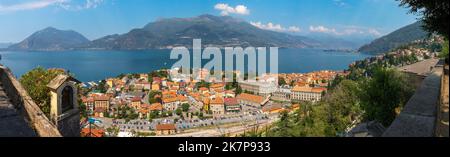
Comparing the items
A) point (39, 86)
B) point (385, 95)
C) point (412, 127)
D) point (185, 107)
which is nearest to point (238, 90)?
point (185, 107)

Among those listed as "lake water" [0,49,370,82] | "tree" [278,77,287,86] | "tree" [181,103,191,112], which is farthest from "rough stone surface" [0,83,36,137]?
"lake water" [0,49,370,82]

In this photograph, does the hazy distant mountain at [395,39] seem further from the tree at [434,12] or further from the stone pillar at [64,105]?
the stone pillar at [64,105]

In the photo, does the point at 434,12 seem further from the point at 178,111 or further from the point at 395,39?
the point at 395,39

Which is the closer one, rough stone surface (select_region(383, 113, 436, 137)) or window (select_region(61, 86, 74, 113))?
rough stone surface (select_region(383, 113, 436, 137))

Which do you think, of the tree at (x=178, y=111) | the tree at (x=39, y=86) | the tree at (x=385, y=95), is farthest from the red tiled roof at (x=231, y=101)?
the tree at (x=39, y=86)

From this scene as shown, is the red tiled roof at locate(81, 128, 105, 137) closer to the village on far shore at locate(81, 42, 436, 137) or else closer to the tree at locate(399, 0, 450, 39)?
the tree at locate(399, 0, 450, 39)
